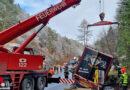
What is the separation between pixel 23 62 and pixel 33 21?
2768 mm

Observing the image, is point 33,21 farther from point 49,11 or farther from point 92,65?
point 92,65

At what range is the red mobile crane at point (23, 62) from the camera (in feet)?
33.8

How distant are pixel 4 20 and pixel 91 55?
95.4 feet

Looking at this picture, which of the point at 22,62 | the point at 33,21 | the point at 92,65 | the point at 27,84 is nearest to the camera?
the point at 22,62

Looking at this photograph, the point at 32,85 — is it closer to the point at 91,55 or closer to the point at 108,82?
the point at 91,55

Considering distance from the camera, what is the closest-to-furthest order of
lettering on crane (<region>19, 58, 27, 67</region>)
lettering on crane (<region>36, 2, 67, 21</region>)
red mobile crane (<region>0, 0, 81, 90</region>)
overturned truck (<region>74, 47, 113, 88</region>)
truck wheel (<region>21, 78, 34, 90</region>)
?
1. red mobile crane (<region>0, 0, 81, 90</region>)
2. lettering on crane (<region>19, 58, 27, 67</region>)
3. truck wheel (<region>21, 78, 34, 90</region>)
4. lettering on crane (<region>36, 2, 67, 21</region>)
5. overturned truck (<region>74, 47, 113, 88</region>)

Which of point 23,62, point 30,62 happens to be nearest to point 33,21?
point 30,62

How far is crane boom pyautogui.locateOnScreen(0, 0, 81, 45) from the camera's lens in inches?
451

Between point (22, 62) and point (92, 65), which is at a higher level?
point (22, 62)

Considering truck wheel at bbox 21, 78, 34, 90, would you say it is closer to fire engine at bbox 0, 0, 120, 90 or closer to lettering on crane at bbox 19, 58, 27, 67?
fire engine at bbox 0, 0, 120, 90

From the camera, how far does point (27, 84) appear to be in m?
11.9

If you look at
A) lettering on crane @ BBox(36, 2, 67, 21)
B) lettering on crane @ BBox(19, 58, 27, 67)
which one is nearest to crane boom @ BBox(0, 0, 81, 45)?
lettering on crane @ BBox(36, 2, 67, 21)

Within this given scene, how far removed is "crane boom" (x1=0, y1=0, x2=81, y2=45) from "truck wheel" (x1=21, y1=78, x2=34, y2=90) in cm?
250

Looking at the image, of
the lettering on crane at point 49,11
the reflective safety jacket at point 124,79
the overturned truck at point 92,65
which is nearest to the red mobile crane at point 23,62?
the lettering on crane at point 49,11
